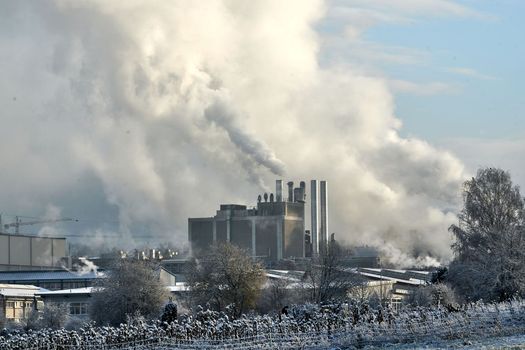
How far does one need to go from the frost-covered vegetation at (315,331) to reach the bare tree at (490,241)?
17.6 metres

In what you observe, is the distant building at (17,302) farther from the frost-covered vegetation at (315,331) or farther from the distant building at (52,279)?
the frost-covered vegetation at (315,331)

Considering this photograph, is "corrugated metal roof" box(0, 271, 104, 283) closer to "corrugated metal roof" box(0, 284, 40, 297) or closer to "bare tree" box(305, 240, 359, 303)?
"corrugated metal roof" box(0, 284, 40, 297)

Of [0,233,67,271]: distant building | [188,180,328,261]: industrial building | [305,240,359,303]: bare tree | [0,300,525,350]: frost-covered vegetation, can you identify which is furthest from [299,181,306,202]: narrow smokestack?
[0,300,525,350]: frost-covered vegetation

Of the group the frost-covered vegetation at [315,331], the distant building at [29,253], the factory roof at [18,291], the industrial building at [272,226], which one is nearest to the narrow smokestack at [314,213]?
the industrial building at [272,226]

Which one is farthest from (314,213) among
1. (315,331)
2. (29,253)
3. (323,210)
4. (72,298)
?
(315,331)

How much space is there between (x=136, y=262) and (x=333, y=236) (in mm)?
91698

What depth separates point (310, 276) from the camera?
93000 mm

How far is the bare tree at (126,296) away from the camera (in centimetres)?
8575

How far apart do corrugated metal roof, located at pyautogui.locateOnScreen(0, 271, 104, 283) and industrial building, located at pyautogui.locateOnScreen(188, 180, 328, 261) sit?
36.5 metres

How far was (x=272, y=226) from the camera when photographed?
7160 inches

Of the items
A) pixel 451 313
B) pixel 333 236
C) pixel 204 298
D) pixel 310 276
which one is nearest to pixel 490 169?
pixel 310 276

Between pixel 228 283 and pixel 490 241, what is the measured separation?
20942 millimetres

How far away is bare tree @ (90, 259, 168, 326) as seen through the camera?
85.8m

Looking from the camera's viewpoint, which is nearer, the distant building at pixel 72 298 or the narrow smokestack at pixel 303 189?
the distant building at pixel 72 298
